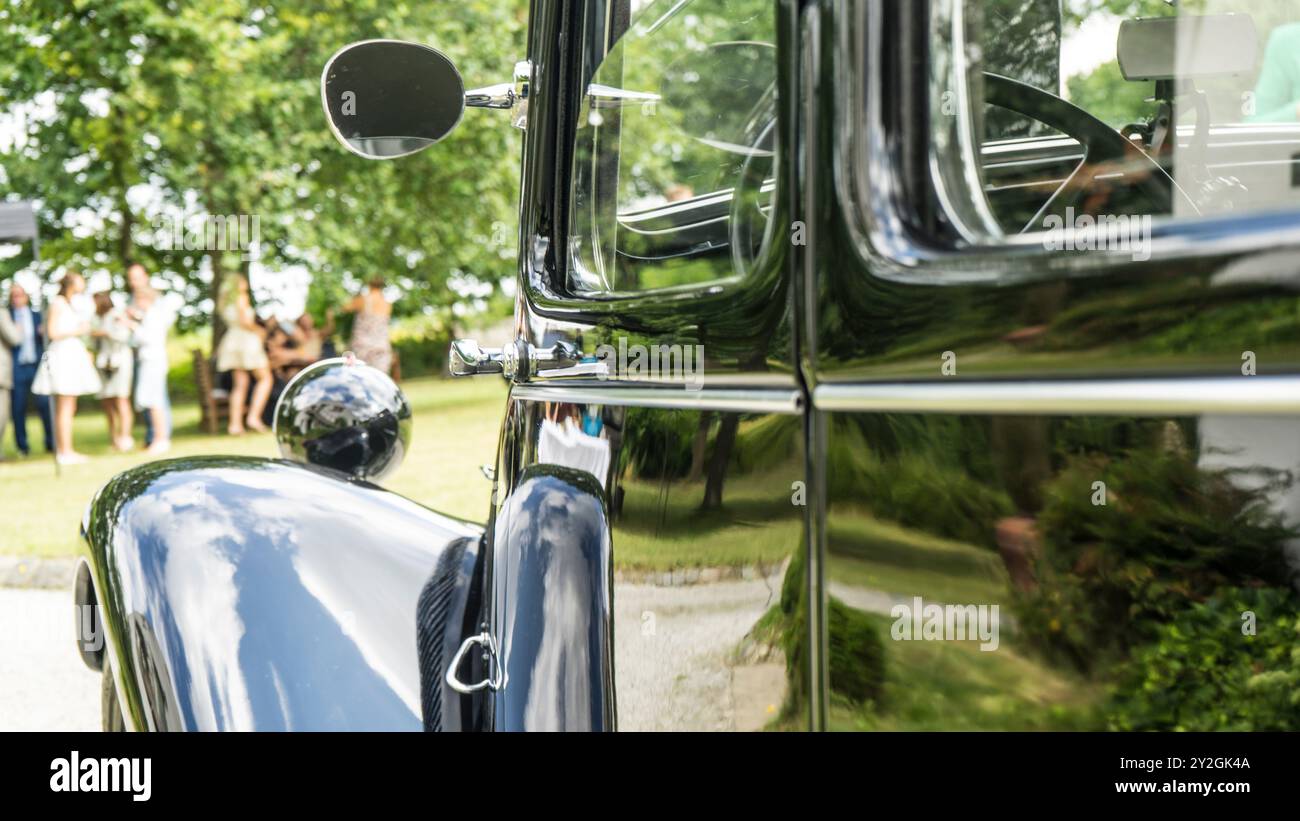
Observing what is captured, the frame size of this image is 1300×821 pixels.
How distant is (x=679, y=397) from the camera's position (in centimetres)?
137

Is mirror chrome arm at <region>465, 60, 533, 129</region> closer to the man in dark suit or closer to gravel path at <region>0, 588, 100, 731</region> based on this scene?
gravel path at <region>0, 588, 100, 731</region>

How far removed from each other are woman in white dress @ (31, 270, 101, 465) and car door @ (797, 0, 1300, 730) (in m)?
11.9

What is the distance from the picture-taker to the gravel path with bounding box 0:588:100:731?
16.5 feet

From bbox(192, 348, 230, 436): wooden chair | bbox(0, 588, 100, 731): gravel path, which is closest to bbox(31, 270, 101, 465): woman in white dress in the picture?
bbox(192, 348, 230, 436): wooden chair

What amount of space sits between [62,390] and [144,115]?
170 inches

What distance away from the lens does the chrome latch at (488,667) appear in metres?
1.76

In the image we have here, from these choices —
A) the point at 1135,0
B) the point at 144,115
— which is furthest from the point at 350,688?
the point at 144,115

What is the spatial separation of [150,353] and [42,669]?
7241 millimetres

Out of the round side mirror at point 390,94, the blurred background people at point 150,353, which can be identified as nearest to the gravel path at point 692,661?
the round side mirror at point 390,94

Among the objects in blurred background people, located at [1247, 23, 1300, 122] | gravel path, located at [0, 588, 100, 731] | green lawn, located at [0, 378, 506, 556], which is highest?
blurred background people, located at [1247, 23, 1300, 122]

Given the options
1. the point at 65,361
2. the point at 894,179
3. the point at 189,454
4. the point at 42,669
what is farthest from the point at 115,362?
the point at 894,179

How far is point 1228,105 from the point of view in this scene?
181 centimetres

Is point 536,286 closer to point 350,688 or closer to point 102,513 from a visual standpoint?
point 350,688

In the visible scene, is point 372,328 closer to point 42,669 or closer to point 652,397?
point 42,669
